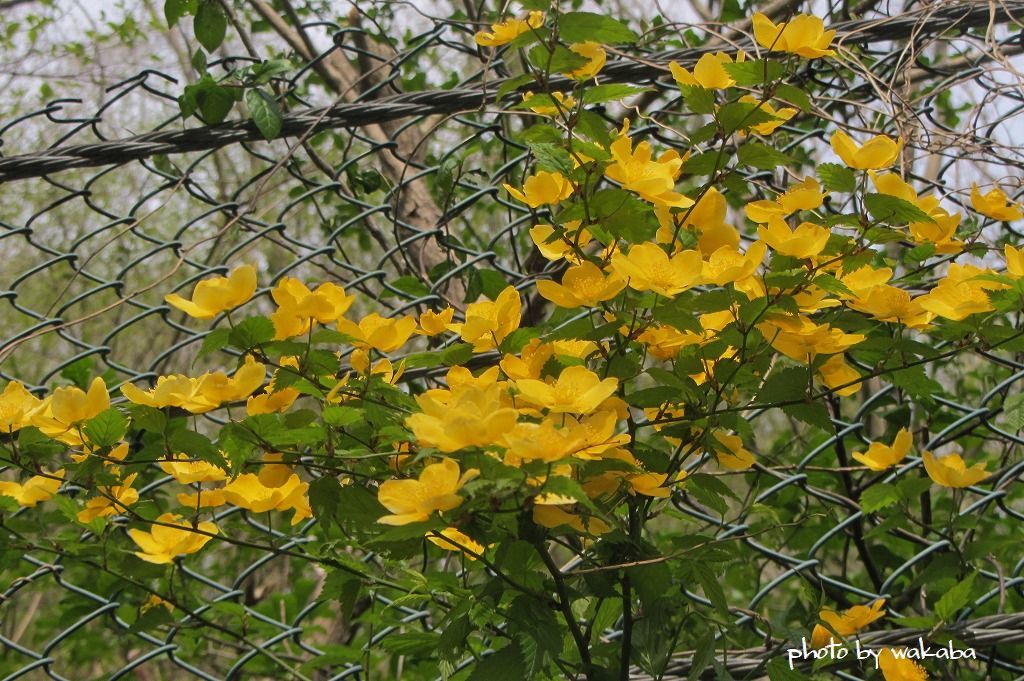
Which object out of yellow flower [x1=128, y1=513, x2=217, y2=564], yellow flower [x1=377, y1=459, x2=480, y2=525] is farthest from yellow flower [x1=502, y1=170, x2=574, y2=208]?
yellow flower [x1=128, y1=513, x2=217, y2=564]

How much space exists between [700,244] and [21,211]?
492 cm

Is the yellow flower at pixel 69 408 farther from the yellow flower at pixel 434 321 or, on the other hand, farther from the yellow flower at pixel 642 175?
the yellow flower at pixel 642 175

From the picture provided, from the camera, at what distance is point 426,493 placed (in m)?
0.70

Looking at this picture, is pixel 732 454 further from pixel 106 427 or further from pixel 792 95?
pixel 106 427

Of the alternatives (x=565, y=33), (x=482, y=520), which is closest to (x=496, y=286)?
(x=565, y=33)

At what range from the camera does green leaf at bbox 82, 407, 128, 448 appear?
2.95 feet

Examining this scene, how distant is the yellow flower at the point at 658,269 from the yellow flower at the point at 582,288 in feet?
0.11

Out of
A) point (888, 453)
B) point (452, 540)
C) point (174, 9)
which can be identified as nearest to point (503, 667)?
point (452, 540)

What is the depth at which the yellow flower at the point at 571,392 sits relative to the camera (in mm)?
762

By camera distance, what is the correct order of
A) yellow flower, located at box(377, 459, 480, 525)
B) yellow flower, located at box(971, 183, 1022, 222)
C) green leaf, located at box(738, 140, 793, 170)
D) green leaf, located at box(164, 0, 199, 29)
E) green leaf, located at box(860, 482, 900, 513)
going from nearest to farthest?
yellow flower, located at box(377, 459, 480, 525)
green leaf, located at box(738, 140, 793, 170)
yellow flower, located at box(971, 183, 1022, 222)
green leaf, located at box(860, 482, 900, 513)
green leaf, located at box(164, 0, 199, 29)

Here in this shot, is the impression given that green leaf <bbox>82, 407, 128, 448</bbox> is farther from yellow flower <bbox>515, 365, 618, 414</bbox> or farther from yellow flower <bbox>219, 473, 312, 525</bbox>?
yellow flower <bbox>515, 365, 618, 414</bbox>

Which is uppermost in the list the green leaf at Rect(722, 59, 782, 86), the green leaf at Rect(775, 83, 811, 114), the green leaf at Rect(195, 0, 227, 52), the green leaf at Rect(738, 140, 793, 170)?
the green leaf at Rect(195, 0, 227, 52)

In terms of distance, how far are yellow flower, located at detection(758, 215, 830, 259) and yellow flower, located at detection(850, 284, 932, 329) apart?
8 centimetres

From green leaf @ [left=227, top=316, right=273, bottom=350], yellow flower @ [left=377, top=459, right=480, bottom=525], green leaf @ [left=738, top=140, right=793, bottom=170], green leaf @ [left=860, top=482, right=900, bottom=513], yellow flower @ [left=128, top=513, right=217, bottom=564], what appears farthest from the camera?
green leaf @ [left=860, top=482, right=900, bottom=513]
